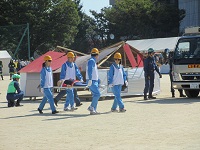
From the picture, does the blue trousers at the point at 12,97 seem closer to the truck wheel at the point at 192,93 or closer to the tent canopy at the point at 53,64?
the tent canopy at the point at 53,64

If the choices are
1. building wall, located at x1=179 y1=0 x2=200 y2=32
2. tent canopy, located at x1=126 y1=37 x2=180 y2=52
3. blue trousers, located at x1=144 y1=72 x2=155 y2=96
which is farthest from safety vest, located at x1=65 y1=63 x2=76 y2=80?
building wall, located at x1=179 y1=0 x2=200 y2=32

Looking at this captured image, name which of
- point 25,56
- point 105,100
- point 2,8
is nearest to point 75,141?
point 105,100

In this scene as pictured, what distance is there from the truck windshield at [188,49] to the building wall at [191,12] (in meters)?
61.1

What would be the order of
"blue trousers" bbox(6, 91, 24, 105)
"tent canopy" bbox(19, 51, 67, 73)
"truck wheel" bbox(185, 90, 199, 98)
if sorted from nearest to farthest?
"blue trousers" bbox(6, 91, 24, 105) → "truck wheel" bbox(185, 90, 199, 98) → "tent canopy" bbox(19, 51, 67, 73)

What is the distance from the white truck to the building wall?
2408 inches

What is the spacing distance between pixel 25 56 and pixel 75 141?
62.4 m

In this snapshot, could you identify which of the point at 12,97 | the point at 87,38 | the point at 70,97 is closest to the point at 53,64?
the point at 12,97

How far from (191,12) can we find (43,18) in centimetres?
2172

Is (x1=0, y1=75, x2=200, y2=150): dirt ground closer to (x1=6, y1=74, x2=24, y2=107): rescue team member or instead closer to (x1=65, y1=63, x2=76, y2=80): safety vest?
(x1=65, y1=63, x2=76, y2=80): safety vest

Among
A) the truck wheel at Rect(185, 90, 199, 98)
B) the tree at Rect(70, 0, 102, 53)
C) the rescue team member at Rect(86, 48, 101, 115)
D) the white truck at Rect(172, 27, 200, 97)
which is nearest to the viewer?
the rescue team member at Rect(86, 48, 101, 115)

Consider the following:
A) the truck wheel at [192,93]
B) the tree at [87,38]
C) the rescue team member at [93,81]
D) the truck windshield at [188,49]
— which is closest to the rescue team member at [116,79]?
the rescue team member at [93,81]

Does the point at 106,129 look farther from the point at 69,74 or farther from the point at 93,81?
the point at 69,74

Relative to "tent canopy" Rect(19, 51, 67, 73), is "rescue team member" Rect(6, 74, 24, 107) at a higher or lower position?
lower

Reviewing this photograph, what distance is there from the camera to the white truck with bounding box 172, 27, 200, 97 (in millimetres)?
21203
